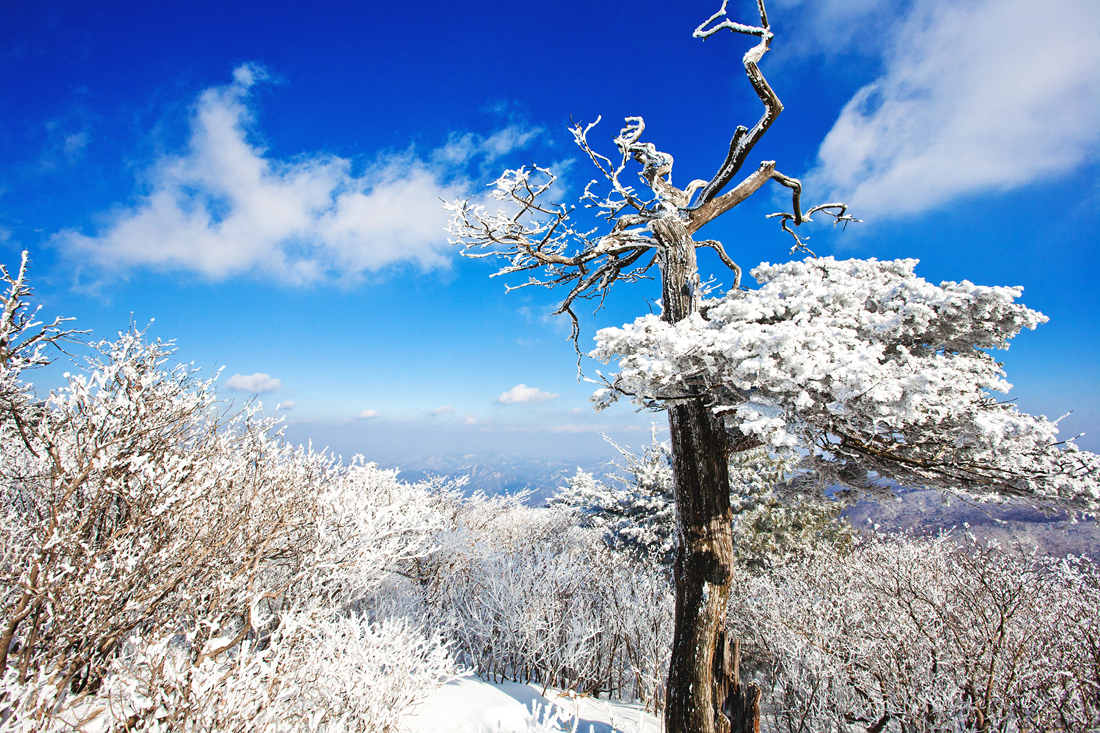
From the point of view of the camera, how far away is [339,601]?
710 cm

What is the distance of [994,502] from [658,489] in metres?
7.95

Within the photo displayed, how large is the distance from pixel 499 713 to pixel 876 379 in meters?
7.20

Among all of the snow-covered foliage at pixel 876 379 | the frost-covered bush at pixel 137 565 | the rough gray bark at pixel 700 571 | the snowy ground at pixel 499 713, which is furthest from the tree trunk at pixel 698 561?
the frost-covered bush at pixel 137 565

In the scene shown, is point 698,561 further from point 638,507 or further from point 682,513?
point 638,507

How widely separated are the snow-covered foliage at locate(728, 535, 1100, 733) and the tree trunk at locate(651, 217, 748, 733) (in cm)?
441

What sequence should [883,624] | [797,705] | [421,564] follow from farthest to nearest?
[421,564] < [797,705] < [883,624]

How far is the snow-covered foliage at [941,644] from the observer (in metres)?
5.38

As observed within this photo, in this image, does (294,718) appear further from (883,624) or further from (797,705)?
(797,705)

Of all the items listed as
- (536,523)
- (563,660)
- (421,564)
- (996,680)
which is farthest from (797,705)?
(536,523)

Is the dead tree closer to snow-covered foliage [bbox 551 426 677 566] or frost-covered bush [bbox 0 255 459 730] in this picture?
frost-covered bush [bbox 0 255 459 730]

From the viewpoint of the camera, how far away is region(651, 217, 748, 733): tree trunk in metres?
3.92

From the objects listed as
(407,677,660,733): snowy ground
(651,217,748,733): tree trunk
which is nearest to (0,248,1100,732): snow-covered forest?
(407,677,660,733): snowy ground

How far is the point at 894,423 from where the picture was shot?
322 centimetres

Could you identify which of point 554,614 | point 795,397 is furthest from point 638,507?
point 795,397
